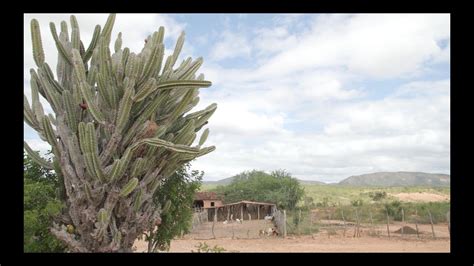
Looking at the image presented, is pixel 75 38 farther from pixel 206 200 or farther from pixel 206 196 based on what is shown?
pixel 206 196

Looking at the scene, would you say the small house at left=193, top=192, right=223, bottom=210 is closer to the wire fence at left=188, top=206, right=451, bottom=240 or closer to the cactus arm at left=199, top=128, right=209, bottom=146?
the wire fence at left=188, top=206, right=451, bottom=240

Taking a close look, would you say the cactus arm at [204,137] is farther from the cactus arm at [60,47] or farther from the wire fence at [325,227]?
the wire fence at [325,227]

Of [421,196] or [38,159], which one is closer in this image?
[38,159]

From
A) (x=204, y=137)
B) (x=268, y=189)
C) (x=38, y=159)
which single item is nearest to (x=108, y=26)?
(x=38, y=159)

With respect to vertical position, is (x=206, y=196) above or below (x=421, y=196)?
above

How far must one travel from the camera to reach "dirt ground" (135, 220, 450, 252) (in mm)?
14281

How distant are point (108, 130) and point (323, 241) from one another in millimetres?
11827

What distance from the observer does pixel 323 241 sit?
1611 centimetres

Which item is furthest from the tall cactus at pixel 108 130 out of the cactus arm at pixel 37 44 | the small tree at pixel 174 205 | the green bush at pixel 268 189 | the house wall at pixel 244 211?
the green bush at pixel 268 189
